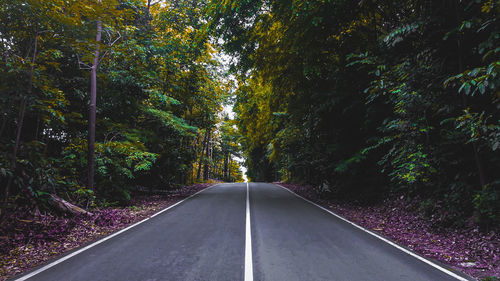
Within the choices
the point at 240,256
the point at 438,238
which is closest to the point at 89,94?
the point at 240,256

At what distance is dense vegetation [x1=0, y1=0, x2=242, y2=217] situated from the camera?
224 inches

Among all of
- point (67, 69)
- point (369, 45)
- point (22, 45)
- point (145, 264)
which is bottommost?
point (145, 264)

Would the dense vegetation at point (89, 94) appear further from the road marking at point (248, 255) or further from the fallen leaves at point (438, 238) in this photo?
the fallen leaves at point (438, 238)

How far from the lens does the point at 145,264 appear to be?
4.27m

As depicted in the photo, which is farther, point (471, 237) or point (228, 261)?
point (471, 237)

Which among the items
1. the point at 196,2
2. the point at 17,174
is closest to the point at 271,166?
the point at 196,2

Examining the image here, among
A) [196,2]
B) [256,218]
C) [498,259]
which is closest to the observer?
[498,259]

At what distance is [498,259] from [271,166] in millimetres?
34807

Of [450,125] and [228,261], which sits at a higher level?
[450,125]

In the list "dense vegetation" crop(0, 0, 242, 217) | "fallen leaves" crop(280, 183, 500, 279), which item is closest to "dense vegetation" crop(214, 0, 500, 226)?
"fallen leaves" crop(280, 183, 500, 279)

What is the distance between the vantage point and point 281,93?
13.1m

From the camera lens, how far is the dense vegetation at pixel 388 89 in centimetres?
569

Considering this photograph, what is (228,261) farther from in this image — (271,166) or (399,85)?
(271,166)

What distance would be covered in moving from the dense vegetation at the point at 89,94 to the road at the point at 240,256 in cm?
300
